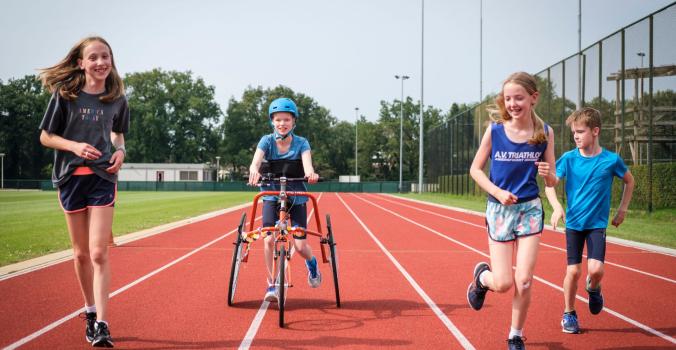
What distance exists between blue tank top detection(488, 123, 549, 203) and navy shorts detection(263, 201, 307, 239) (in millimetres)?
2020

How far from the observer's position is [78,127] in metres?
4.43

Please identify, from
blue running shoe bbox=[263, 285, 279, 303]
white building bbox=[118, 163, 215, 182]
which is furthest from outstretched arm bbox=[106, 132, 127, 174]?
white building bbox=[118, 163, 215, 182]

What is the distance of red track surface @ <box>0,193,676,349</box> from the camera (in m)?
4.82

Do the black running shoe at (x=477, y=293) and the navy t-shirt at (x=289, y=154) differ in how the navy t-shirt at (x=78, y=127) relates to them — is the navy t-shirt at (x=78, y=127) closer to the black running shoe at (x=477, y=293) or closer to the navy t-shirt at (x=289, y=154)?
the navy t-shirt at (x=289, y=154)

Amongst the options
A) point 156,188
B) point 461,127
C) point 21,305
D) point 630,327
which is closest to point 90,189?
point 21,305

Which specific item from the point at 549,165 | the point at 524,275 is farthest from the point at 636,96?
the point at 524,275

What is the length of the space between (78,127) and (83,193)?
0.47 meters

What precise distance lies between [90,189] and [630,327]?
4.55 metres

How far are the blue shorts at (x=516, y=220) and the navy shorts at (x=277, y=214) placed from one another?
6.37 feet

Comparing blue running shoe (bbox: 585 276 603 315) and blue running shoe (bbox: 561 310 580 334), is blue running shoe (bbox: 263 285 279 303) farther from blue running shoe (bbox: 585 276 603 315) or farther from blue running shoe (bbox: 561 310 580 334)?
blue running shoe (bbox: 585 276 603 315)

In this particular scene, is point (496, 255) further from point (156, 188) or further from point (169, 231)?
point (156, 188)

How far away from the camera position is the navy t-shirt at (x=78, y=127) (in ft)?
14.4

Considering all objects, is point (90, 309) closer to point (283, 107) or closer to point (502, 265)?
point (283, 107)

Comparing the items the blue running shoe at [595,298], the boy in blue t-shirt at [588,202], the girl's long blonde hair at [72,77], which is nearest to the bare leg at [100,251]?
the girl's long blonde hair at [72,77]
